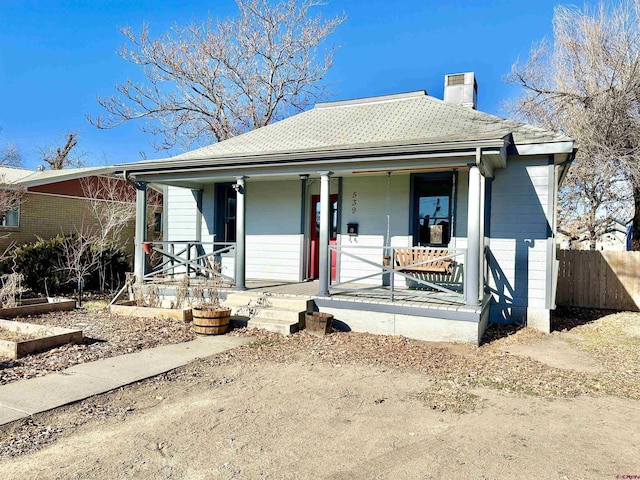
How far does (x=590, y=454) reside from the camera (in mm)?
3328

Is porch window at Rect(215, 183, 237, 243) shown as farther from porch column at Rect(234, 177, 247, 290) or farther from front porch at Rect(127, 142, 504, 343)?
porch column at Rect(234, 177, 247, 290)

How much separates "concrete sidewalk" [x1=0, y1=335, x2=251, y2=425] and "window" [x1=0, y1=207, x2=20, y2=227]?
39.3ft

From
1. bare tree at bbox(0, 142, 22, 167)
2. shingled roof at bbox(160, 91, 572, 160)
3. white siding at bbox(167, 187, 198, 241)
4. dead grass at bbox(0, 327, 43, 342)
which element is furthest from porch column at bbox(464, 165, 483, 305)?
bare tree at bbox(0, 142, 22, 167)

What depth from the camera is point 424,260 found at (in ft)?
25.6

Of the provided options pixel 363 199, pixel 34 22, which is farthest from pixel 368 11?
pixel 34 22

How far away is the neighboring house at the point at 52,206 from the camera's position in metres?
15.0

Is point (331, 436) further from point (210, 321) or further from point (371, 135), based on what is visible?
point (371, 135)

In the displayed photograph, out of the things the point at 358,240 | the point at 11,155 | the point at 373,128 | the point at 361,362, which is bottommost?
the point at 361,362

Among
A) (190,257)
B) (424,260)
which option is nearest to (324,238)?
(424,260)

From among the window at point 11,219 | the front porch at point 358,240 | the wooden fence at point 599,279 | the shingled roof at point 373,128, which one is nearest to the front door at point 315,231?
the front porch at point 358,240

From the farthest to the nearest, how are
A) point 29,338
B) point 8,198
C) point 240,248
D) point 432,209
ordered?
point 8,198, point 432,209, point 240,248, point 29,338

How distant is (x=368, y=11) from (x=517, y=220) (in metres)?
12.6

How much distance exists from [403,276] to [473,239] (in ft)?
5.88

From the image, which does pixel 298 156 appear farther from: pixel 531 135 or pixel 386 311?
pixel 531 135
